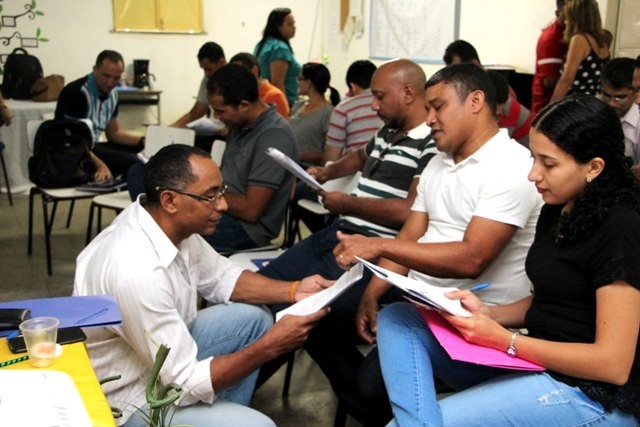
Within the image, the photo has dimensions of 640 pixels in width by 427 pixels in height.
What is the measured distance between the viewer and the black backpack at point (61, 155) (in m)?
4.07

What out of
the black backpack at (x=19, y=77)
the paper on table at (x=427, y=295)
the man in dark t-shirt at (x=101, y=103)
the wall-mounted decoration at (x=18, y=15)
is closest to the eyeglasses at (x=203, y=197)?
the paper on table at (x=427, y=295)

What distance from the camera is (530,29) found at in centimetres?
491

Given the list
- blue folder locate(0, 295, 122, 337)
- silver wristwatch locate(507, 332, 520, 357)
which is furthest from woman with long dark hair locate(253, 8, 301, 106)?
silver wristwatch locate(507, 332, 520, 357)

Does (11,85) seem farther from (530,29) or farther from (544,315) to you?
(544,315)

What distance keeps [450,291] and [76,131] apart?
330 cm

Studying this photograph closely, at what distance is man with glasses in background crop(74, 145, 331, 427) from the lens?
1643mm

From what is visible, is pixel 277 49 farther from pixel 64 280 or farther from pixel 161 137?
pixel 64 280

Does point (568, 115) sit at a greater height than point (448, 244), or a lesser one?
A: greater

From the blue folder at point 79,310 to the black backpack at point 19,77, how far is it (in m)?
5.63

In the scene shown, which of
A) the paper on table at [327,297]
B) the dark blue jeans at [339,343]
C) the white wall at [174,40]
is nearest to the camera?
the paper on table at [327,297]

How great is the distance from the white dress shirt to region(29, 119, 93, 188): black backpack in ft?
8.23

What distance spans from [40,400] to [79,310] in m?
0.40

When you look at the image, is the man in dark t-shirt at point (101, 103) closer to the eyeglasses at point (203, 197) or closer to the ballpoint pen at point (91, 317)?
the eyeglasses at point (203, 197)

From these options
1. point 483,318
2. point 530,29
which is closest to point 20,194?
point 530,29
